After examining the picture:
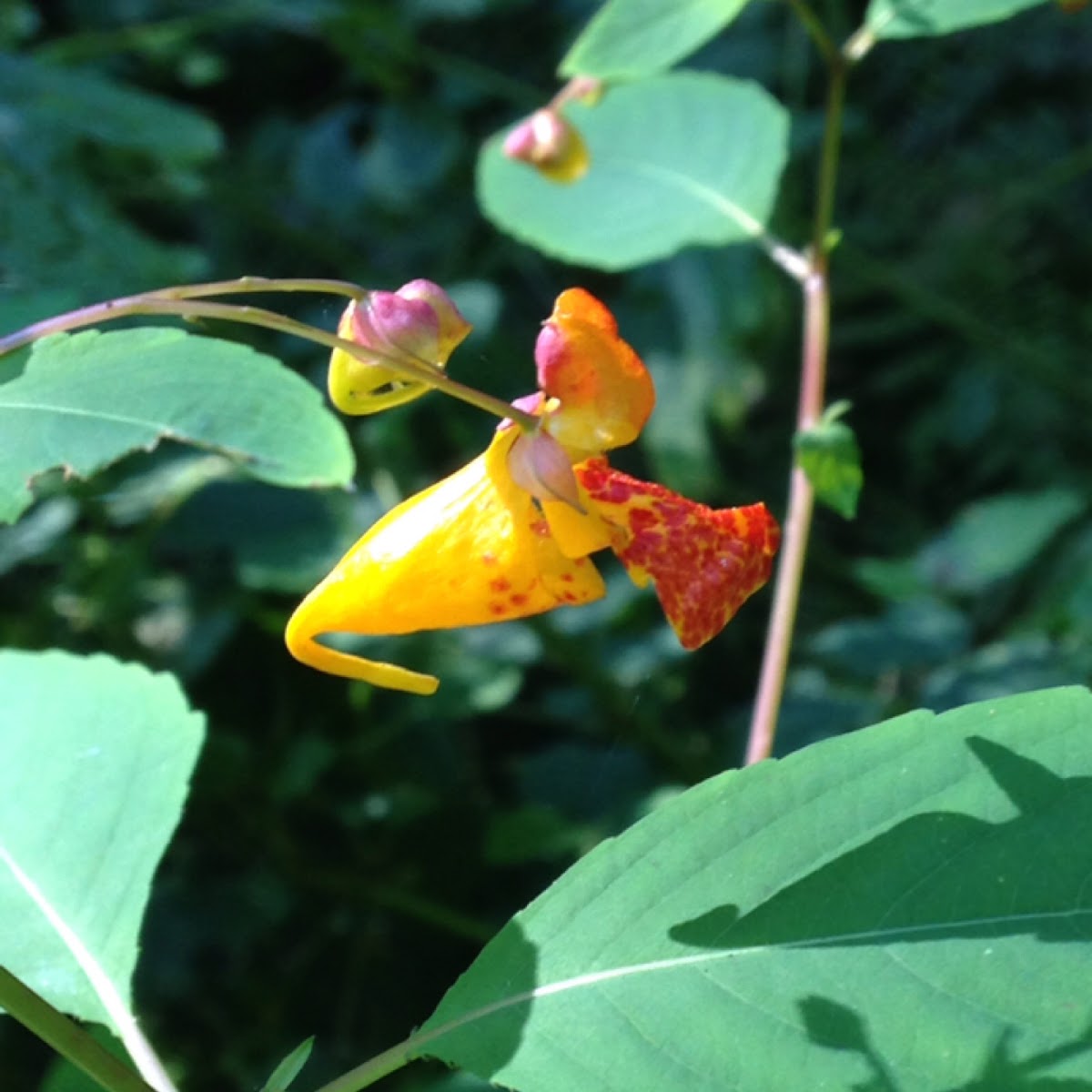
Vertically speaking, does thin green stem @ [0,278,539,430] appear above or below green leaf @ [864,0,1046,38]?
above

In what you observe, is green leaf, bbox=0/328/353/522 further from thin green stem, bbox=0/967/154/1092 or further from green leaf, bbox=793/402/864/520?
green leaf, bbox=793/402/864/520

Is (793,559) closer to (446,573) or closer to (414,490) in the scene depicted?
(446,573)

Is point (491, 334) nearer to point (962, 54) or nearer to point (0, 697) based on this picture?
point (0, 697)

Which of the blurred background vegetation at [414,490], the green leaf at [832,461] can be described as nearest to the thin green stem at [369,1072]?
the green leaf at [832,461]

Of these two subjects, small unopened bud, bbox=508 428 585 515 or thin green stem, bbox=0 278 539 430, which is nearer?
thin green stem, bbox=0 278 539 430

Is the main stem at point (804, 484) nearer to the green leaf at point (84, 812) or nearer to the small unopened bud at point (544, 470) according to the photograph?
the small unopened bud at point (544, 470)

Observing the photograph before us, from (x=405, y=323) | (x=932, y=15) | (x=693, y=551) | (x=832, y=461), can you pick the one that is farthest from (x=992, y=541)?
(x=405, y=323)

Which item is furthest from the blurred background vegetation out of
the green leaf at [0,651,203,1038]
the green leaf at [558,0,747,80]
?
the green leaf at [0,651,203,1038]
